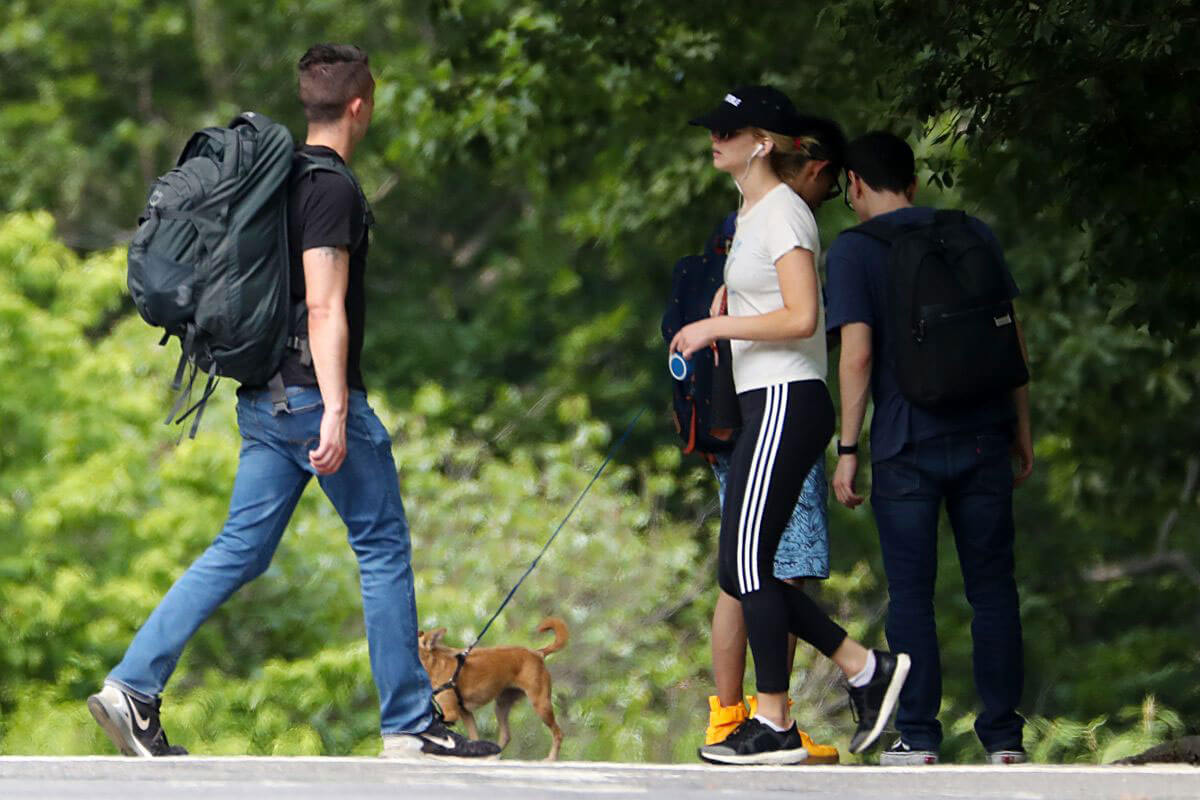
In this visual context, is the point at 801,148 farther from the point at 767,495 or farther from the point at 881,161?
the point at 767,495

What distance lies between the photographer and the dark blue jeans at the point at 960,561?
5488mm

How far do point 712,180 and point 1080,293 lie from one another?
6.51 feet

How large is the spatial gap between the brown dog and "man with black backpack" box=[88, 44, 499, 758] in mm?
1461

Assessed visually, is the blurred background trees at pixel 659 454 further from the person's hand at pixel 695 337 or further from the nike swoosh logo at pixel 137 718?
the nike swoosh logo at pixel 137 718

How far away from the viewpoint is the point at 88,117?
24.6m

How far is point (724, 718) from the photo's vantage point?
5613mm

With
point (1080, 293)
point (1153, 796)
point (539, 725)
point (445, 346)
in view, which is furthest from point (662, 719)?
point (445, 346)

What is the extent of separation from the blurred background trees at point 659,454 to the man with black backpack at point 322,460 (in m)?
1.78

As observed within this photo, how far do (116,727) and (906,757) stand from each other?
6.60 ft

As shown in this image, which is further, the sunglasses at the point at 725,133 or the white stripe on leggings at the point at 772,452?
the sunglasses at the point at 725,133

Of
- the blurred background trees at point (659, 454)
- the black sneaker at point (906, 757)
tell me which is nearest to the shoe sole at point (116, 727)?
the black sneaker at point (906, 757)

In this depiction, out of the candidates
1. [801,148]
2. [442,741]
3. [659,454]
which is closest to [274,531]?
[442,741]

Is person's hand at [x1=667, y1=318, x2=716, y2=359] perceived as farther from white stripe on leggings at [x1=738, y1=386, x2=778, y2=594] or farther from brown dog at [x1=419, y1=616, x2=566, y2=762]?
brown dog at [x1=419, y1=616, x2=566, y2=762]

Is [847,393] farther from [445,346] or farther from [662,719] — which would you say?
[445,346]
